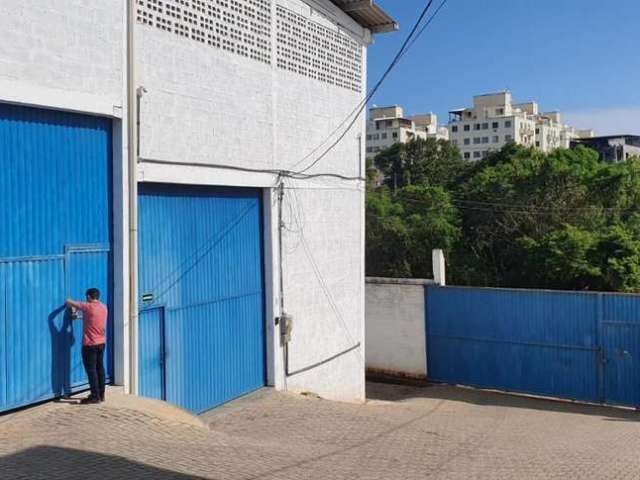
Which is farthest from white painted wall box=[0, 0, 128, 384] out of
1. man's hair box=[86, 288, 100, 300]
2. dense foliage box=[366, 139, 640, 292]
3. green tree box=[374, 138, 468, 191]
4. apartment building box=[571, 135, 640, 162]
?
apartment building box=[571, 135, 640, 162]

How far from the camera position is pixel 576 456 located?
9.64 m

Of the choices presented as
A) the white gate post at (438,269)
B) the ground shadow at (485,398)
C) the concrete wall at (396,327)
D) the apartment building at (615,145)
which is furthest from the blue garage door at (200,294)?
the apartment building at (615,145)

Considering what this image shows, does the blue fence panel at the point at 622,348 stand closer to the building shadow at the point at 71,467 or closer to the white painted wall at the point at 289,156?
the white painted wall at the point at 289,156

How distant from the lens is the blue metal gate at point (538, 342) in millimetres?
14688

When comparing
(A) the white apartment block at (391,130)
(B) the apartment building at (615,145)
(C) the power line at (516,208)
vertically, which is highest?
(A) the white apartment block at (391,130)

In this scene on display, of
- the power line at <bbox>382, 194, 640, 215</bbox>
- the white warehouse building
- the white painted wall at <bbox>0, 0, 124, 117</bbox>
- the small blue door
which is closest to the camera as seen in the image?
the white painted wall at <bbox>0, 0, 124, 117</bbox>

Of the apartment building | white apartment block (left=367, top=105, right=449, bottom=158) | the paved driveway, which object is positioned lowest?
the paved driveway

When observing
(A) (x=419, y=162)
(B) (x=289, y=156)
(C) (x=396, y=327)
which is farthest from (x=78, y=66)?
(A) (x=419, y=162)

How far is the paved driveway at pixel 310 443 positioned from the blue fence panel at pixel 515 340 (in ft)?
4.64

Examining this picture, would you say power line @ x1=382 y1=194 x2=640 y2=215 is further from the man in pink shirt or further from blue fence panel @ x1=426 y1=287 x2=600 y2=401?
the man in pink shirt

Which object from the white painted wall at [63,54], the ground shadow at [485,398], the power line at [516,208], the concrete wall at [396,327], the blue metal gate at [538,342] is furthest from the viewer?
→ the power line at [516,208]

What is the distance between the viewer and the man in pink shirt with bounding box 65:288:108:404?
26.0 feet

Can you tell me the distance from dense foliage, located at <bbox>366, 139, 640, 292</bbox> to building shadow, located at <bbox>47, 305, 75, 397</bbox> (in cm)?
1785

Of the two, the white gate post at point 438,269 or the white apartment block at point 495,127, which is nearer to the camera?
the white gate post at point 438,269
